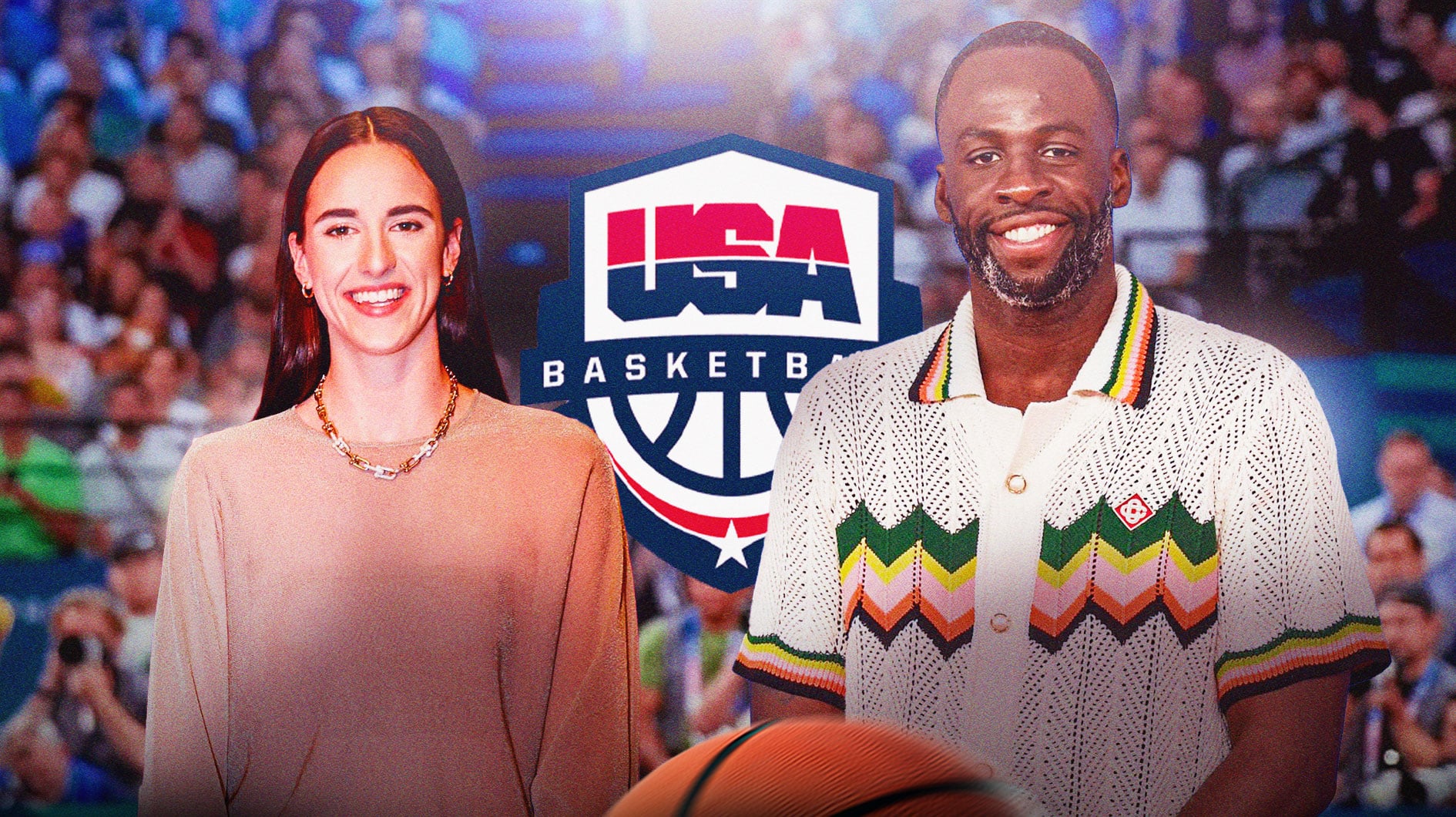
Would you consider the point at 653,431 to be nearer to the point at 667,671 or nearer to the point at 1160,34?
the point at 667,671

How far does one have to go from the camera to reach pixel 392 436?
1.97 metres

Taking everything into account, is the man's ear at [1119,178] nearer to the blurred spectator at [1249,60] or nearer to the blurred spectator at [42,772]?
the blurred spectator at [1249,60]

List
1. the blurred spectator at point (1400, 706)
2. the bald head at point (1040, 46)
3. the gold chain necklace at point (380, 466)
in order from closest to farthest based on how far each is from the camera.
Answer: the bald head at point (1040, 46) < the gold chain necklace at point (380, 466) < the blurred spectator at point (1400, 706)

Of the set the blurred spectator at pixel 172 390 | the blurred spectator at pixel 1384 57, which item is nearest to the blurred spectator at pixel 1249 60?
the blurred spectator at pixel 1384 57

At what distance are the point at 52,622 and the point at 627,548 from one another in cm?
99

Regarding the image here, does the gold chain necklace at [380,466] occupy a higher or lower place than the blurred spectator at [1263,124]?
lower

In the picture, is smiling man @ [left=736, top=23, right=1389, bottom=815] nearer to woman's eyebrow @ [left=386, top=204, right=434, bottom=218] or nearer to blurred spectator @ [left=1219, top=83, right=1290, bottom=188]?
blurred spectator @ [left=1219, top=83, right=1290, bottom=188]

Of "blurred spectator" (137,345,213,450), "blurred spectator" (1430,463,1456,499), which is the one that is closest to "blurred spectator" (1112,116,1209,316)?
"blurred spectator" (1430,463,1456,499)

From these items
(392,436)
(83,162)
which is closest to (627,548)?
(392,436)

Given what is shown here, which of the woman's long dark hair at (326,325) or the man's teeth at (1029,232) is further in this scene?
the woman's long dark hair at (326,325)

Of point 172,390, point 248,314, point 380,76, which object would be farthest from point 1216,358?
Result: point 172,390

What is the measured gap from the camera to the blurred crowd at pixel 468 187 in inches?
84.8

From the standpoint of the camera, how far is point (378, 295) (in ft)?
6.49

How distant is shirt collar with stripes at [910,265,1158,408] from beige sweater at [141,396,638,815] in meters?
0.55
